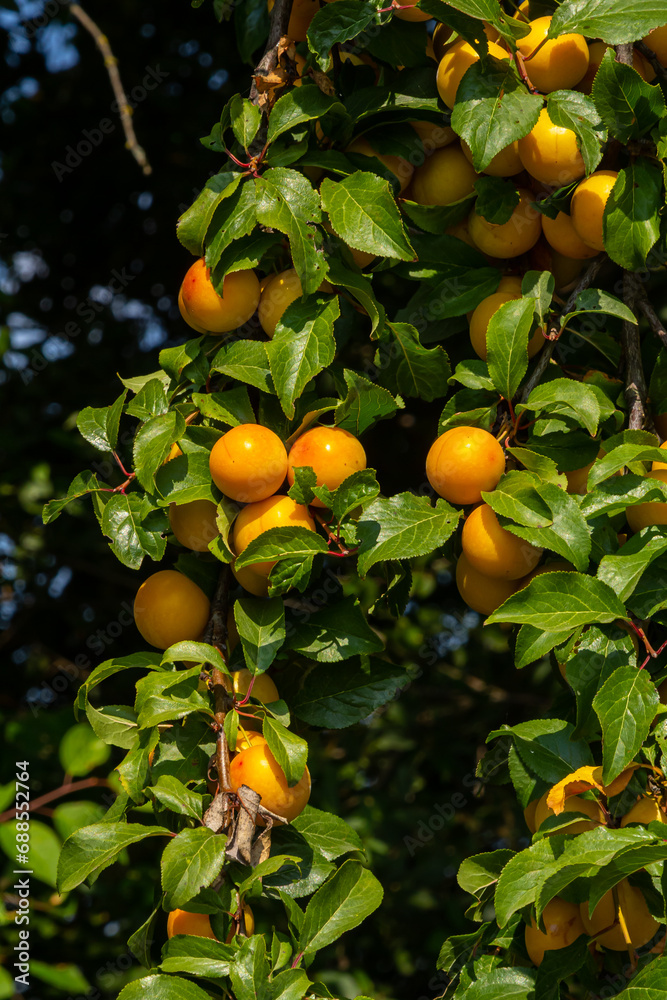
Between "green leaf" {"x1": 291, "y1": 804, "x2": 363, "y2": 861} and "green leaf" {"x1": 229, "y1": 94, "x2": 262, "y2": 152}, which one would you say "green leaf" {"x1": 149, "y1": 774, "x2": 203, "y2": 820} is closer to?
"green leaf" {"x1": 291, "y1": 804, "x2": 363, "y2": 861}

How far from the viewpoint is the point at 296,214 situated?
0.97 m

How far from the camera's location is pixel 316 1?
3.75 ft

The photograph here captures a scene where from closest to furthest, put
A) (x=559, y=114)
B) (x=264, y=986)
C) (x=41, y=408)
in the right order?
(x=264, y=986), (x=559, y=114), (x=41, y=408)

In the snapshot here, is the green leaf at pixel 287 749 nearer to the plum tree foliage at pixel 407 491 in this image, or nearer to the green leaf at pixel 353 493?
the plum tree foliage at pixel 407 491

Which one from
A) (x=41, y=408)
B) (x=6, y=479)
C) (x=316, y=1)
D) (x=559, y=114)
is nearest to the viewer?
(x=559, y=114)

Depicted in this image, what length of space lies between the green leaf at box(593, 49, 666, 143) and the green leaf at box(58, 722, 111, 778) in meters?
1.40

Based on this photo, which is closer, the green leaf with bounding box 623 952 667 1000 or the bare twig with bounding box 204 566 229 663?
the green leaf with bounding box 623 952 667 1000

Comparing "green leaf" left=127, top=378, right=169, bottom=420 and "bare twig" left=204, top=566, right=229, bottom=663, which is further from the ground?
"green leaf" left=127, top=378, right=169, bottom=420

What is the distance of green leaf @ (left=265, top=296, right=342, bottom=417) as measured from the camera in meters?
0.96

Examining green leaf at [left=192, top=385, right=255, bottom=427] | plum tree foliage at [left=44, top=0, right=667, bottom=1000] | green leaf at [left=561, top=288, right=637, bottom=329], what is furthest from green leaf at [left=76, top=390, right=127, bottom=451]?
green leaf at [left=561, top=288, right=637, bottom=329]

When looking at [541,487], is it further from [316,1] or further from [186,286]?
[316,1]

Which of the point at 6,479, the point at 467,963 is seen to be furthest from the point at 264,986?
the point at 6,479

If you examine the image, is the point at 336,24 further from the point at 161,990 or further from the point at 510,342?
the point at 161,990

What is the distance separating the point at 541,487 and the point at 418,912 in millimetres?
1964
